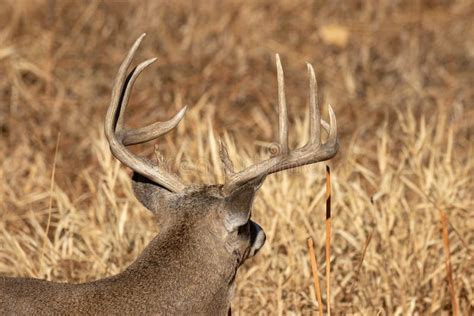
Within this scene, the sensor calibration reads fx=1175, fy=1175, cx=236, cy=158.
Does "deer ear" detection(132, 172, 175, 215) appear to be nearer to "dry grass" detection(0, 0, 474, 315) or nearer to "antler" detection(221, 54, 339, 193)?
"antler" detection(221, 54, 339, 193)

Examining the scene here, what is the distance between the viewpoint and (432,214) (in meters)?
5.73

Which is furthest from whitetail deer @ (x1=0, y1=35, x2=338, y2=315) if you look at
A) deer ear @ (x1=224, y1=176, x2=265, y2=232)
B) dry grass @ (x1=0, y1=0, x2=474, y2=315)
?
dry grass @ (x1=0, y1=0, x2=474, y2=315)

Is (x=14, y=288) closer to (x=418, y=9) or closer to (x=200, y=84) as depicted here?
(x=200, y=84)

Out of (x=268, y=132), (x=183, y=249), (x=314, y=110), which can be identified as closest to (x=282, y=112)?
(x=314, y=110)

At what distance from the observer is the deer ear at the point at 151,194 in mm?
4152

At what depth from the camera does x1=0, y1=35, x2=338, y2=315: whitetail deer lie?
3.85 m

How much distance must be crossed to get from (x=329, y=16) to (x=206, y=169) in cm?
429

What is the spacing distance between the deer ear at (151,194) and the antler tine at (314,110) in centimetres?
54

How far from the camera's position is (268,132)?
26.0ft

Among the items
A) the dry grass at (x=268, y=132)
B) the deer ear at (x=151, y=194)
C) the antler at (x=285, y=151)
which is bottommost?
the dry grass at (x=268, y=132)

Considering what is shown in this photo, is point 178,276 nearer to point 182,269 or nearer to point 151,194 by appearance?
point 182,269

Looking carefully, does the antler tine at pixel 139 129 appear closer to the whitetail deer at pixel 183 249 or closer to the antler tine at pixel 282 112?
the whitetail deer at pixel 183 249

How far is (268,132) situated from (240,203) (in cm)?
408

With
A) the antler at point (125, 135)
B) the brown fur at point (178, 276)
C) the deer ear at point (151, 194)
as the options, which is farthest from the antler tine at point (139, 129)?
the brown fur at point (178, 276)
